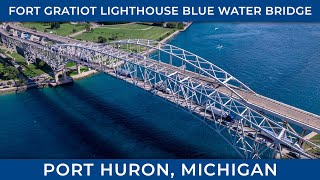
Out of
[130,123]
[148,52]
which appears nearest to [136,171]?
[130,123]

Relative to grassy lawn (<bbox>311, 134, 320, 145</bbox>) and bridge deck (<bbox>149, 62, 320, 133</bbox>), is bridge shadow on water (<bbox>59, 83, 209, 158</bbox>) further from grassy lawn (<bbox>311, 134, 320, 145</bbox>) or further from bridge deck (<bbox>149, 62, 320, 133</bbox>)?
grassy lawn (<bbox>311, 134, 320, 145</bbox>)

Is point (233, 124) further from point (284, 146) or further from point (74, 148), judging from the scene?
point (74, 148)

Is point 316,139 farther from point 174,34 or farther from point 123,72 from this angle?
point 174,34

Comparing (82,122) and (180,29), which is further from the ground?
(180,29)

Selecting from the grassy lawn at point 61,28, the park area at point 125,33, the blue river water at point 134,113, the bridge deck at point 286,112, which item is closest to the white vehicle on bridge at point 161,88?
the blue river water at point 134,113

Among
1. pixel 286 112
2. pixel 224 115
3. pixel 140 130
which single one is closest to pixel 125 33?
pixel 140 130

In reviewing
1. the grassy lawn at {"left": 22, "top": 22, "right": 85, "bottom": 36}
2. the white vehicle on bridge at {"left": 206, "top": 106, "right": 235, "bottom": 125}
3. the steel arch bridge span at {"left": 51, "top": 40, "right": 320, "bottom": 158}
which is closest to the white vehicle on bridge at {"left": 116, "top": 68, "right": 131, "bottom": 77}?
the steel arch bridge span at {"left": 51, "top": 40, "right": 320, "bottom": 158}
